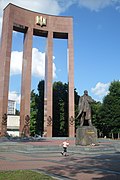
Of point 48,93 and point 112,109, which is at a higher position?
point 48,93

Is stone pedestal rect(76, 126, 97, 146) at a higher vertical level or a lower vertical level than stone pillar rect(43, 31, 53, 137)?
lower

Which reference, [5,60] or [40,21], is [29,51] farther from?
[40,21]

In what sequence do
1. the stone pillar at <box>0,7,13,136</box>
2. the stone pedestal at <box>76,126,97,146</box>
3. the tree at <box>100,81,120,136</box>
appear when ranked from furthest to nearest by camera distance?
the tree at <box>100,81,120,136</box>
the stone pillar at <box>0,7,13,136</box>
the stone pedestal at <box>76,126,97,146</box>

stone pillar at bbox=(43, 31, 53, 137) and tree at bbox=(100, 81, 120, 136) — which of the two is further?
tree at bbox=(100, 81, 120, 136)

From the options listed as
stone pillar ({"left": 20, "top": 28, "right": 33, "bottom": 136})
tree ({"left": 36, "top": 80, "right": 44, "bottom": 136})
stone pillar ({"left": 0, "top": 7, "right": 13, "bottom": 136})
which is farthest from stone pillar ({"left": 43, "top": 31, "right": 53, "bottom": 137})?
tree ({"left": 36, "top": 80, "right": 44, "bottom": 136})

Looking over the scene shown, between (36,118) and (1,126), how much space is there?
60.0 ft

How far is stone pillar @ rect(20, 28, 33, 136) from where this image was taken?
4097cm

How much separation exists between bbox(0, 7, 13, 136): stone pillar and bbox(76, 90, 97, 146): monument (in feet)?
62.2

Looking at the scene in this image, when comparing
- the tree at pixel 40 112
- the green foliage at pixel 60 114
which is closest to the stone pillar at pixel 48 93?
the green foliage at pixel 60 114

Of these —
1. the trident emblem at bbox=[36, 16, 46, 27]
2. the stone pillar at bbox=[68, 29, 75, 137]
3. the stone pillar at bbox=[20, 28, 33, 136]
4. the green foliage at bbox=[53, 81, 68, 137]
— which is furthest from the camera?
the green foliage at bbox=[53, 81, 68, 137]

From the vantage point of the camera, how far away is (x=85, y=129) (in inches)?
837

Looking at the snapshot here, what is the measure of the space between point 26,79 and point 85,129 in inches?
874

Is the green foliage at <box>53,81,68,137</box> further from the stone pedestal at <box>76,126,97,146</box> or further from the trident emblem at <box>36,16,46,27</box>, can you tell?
the stone pedestal at <box>76,126,97,146</box>

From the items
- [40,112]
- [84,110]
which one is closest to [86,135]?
[84,110]
